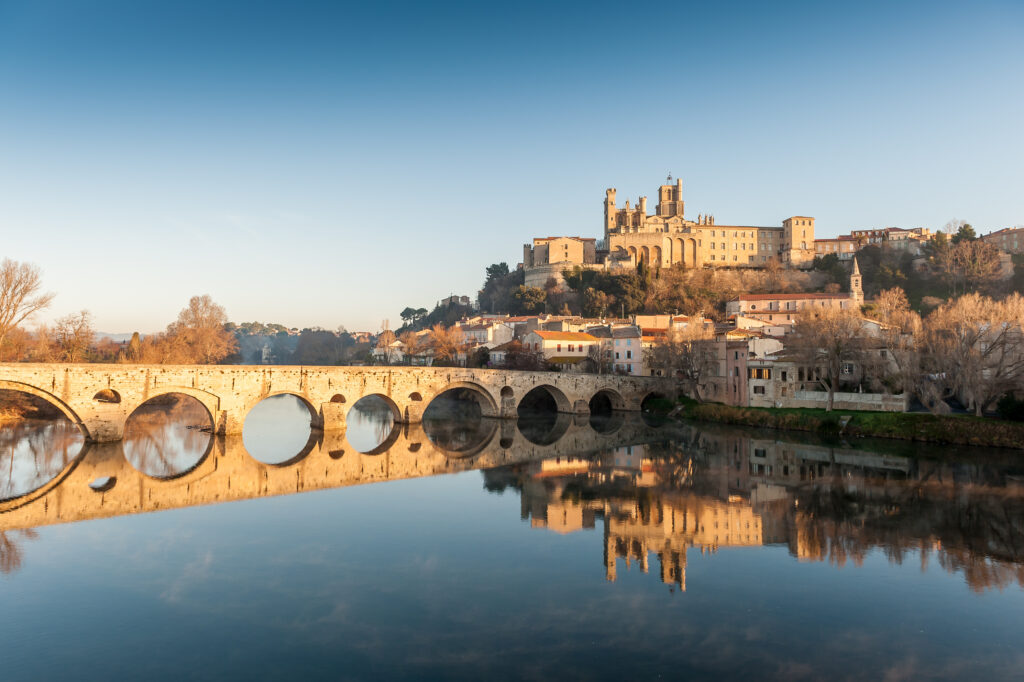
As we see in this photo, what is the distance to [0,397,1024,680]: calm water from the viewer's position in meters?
10.5

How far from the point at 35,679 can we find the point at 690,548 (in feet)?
45.2

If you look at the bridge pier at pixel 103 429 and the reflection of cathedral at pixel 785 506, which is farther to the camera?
the bridge pier at pixel 103 429

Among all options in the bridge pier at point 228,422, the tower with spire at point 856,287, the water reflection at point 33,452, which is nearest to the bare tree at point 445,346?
the bridge pier at point 228,422

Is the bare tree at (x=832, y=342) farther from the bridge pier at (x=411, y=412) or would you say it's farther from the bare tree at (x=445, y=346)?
the bare tree at (x=445, y=346)

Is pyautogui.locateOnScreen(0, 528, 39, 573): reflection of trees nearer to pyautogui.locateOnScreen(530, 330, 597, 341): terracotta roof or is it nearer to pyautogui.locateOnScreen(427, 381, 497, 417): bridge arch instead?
pyautogui.locateOnScreen(427, 381, 497, 417): bridge arch

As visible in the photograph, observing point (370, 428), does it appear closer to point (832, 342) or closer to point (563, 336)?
point (563, 336)

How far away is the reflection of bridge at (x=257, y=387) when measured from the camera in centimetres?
2689

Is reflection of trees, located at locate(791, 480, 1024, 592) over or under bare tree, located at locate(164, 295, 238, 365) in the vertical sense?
under

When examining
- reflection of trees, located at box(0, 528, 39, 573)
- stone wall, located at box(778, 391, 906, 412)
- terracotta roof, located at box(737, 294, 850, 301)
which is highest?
terracotta roof, located at box(737, 294, 850, 301)

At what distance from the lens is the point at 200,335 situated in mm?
54344

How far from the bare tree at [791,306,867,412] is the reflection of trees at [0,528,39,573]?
120 feet

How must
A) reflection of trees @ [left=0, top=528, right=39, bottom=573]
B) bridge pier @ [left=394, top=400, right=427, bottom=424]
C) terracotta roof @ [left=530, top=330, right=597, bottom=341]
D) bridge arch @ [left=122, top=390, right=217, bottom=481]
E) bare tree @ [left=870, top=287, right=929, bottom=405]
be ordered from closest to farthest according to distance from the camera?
1. reflection of trees @ [left=0, top=528, right=39, bottom=573]
2. bridge arch @ [left=122, top=390, right=217, bottom=481]
3. bare tree @ [left=870, top=287, right=929, bottom=405]
4. bridge pier @ [left=394, top=400, right=427, bottom=424]
5. terracotta roof @ [left=530, top=330, right=597, bottom=341]

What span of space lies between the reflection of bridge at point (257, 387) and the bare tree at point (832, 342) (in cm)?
1475

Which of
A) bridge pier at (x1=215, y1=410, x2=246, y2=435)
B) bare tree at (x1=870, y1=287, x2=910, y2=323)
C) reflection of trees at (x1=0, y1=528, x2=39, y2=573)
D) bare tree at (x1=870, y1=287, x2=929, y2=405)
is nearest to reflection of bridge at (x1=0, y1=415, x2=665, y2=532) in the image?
bridge pier at (x1=215, y1=410, x2=246, y2=435)
